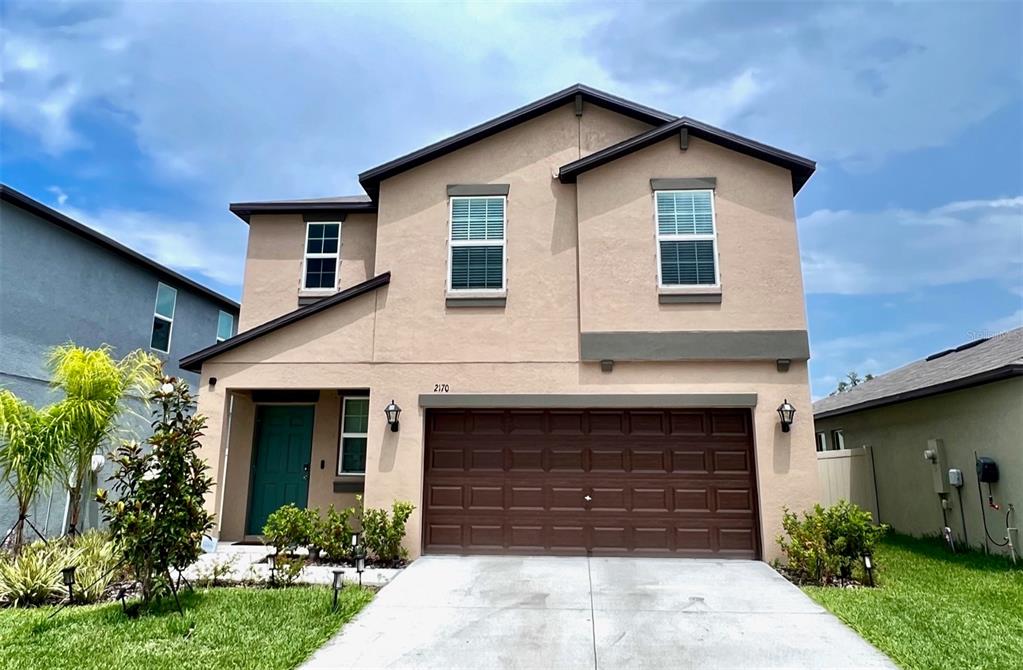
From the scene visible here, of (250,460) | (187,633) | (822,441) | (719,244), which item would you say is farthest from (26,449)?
(822,441)

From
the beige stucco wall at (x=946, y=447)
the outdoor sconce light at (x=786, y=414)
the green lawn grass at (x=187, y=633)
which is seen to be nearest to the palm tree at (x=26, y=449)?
the green lawn grass at (x=187, y=633)

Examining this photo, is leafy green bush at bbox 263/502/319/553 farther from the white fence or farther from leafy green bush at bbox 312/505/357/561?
the white fence

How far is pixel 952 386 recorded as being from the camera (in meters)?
10.0

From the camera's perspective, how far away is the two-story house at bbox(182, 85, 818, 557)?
9.43 meters

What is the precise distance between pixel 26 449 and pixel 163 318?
24.3 ft

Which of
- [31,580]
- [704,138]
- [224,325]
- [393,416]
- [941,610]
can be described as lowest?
[941,610]

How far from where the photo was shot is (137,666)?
5.12 metres

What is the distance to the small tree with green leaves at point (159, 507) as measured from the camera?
6.39m

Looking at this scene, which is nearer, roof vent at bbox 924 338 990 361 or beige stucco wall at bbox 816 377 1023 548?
beige stucco wall at bbox 816 377 1023 548

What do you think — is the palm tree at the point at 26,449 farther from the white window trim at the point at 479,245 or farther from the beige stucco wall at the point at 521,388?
the white window trim at the point at 479,245

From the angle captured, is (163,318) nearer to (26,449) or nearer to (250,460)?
(250,460)

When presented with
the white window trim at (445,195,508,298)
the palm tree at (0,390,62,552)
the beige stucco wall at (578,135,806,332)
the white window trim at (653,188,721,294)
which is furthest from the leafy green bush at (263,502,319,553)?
the white window trim at (653,188,721,294)

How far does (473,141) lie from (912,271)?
70.4 feet

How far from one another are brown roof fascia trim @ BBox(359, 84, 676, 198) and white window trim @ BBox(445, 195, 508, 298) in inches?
38.1
